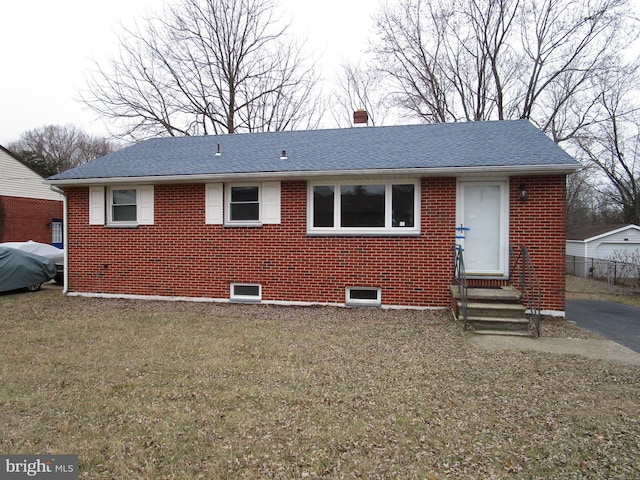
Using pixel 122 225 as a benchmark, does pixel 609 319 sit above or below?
below

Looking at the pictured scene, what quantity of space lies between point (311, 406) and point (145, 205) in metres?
7.81

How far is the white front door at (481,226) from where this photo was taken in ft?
26.9

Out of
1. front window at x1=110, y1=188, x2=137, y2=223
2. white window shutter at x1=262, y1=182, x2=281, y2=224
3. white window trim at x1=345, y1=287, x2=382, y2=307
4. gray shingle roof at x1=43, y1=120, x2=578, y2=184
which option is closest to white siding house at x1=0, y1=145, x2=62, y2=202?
gray shingle roof at x1=43, y1=120, x2=578, y2=184

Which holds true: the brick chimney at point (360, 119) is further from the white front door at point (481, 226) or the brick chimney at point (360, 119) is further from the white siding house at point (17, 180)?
the white siding house at point (17, 180)

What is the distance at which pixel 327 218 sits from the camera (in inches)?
351

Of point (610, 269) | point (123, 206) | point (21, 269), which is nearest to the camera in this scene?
point (123, 206)

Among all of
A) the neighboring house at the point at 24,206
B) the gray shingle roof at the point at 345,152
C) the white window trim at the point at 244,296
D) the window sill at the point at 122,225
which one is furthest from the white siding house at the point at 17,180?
the white window trim at the point at 244,296

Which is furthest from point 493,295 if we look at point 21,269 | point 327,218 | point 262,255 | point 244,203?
point 21,269

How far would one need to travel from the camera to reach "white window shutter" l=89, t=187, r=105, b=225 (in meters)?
10.1

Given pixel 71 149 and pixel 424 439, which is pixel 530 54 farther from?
pixel 71 149

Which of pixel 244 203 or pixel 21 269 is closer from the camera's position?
pixel 244 203

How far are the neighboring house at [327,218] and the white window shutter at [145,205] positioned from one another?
3cm

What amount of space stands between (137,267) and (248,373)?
21.4 ft

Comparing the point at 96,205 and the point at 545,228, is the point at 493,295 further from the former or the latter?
the point at 96,205
